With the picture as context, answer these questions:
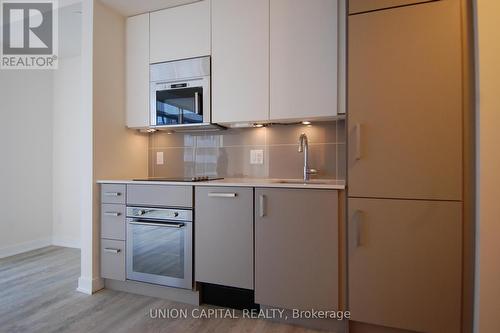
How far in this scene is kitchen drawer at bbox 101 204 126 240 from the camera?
2193 mm

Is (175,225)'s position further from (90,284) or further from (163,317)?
(90,284)

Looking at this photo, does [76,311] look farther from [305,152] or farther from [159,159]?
[305,152]

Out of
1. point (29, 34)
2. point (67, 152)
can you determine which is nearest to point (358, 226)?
point (67, 152)

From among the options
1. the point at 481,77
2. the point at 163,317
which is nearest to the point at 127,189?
the point at 163,317

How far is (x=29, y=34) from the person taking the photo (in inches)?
116

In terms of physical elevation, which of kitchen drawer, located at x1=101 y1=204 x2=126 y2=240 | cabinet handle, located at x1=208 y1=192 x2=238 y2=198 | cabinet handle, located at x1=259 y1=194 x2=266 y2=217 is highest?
cabinet handle, located at x1=208 y1=192 x2=238 y2=198

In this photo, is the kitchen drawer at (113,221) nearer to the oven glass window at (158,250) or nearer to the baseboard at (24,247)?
the oven glass window at (158,250)

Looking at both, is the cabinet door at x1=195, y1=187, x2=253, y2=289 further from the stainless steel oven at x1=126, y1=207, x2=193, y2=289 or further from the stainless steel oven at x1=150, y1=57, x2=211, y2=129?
the stainless steel oven at x1=150, y1=57, x2=211, y2=129

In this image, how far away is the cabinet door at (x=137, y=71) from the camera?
8.02ft

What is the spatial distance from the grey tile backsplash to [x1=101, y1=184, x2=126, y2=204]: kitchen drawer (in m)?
0.58

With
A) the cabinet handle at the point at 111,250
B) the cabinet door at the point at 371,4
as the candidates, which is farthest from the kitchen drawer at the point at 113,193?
the cabinet door at the point at 371,4

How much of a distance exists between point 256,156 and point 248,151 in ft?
0.30

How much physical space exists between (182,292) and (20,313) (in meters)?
1.09

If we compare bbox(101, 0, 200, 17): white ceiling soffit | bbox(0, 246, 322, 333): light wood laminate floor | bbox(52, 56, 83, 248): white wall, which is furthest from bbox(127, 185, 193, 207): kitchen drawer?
bbox(52, 56, 83, 248): white wall
